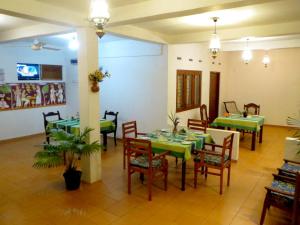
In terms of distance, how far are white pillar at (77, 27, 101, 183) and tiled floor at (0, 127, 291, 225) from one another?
31cm

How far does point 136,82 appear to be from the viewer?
6.19 metres

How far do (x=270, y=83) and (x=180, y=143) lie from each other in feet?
20.4

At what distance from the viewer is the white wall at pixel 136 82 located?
5.82m

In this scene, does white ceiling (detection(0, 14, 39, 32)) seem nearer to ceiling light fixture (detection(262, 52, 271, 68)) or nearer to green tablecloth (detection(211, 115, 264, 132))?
green tablecloth (detection(211, 115, 264, 132))

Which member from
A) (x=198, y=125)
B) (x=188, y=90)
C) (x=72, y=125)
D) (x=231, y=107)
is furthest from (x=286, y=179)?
(x=231, y=107)

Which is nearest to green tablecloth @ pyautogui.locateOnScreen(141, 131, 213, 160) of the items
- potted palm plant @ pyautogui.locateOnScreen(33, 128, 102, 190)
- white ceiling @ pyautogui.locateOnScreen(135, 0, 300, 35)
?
potted palm plant @ pyautogui.locateOnScreen(33, 128, 102, 190)

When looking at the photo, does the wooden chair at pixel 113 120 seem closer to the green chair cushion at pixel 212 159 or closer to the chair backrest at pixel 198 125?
the chair backrest at pixel 198 125

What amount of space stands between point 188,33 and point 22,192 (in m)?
4.30

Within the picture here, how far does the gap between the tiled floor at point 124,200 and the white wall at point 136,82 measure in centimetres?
164

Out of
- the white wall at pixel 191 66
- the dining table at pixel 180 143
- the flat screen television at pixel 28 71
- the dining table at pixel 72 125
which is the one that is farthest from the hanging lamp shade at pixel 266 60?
the flat screen television at pixel 28 71

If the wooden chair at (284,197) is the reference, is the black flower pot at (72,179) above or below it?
below

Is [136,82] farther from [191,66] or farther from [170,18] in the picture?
[170,18]

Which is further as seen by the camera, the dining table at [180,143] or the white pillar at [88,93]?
the white pillar at [88,93]

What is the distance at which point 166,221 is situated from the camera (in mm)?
2918
